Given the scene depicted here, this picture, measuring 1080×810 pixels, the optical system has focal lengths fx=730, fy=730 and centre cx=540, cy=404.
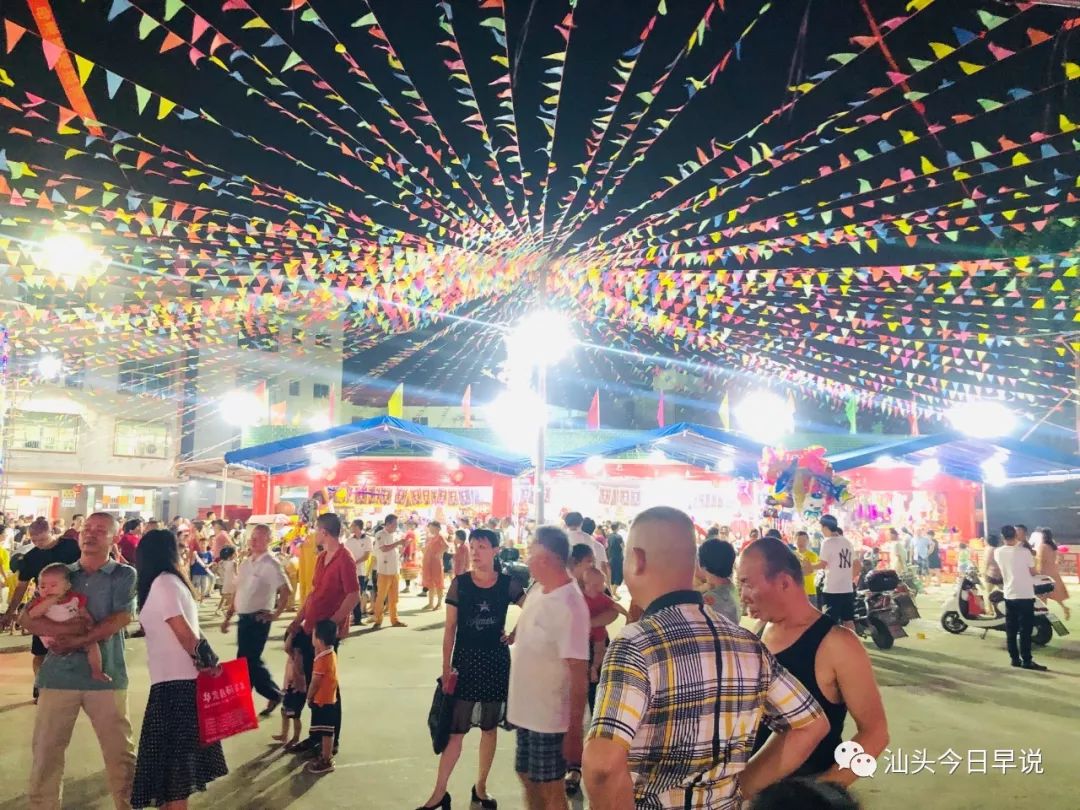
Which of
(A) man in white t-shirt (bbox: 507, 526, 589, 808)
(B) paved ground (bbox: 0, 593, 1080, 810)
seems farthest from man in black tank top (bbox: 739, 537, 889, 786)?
(B) paved ground (bbox: 0, 593, 1080, 810)

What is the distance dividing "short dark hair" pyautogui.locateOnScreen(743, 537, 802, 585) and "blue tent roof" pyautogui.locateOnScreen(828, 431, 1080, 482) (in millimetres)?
14202

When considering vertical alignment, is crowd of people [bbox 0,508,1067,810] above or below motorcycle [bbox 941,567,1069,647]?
above

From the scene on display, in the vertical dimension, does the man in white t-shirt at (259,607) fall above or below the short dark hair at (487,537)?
below

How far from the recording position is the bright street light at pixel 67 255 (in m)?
9.56

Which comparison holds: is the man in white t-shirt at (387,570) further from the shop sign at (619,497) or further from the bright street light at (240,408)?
the bright street light at (240,408)

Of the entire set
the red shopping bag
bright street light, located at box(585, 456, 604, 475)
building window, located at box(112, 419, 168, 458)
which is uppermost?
building window, located at box(112, 419, 168, 458)

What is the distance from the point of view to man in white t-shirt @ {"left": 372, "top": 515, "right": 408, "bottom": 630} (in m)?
12.2

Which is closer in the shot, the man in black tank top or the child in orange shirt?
the man in black tank top

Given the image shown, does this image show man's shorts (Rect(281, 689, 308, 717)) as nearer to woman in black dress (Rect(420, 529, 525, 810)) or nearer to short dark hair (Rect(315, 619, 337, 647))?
short dark hair (Rect(315, 619, 337, 647))

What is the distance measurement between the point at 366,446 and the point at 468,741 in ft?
45.9

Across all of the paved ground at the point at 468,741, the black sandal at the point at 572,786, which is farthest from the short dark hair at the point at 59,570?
the black sandal at the point at 572,786

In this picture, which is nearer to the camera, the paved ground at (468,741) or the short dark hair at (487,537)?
the short dark hair at (487,537)

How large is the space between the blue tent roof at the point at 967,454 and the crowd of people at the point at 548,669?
11.5 meters

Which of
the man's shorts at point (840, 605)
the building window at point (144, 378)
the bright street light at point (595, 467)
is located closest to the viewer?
the man's shorts at point (840, 605)
